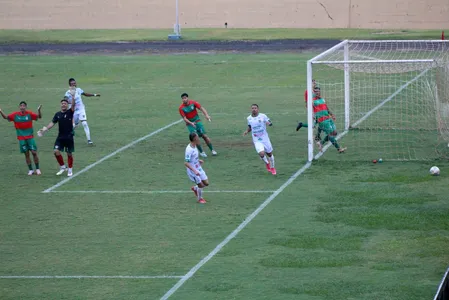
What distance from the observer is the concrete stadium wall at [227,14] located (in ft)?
208

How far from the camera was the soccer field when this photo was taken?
1372 centimetres

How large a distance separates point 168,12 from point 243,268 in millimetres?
54366

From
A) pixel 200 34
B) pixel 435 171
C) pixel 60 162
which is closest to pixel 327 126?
pixel 435 171

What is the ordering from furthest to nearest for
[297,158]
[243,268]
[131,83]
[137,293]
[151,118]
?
1. [131,83]
2. [151,118]
3. [297,158]
4. [243,268]
5. [137,293]

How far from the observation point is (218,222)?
682 inches

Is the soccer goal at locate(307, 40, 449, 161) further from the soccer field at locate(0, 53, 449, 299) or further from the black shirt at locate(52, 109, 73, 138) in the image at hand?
the black shirt at locate(52, 109, 73, 138)

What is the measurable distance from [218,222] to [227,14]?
50.6 meters

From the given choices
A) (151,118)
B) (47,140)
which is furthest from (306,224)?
(151,118)

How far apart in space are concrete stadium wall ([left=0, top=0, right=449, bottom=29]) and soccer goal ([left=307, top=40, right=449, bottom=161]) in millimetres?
25801

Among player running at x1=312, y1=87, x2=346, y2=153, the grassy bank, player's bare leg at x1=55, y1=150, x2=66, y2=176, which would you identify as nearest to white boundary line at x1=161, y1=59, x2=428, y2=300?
player running at x1=312, y1=87, x2=346, y2=153

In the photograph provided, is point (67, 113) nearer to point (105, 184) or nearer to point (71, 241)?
point (105, 184)

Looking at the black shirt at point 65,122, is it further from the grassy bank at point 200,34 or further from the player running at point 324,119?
the grassy bank at point 200,34

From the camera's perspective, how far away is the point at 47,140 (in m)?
27.7

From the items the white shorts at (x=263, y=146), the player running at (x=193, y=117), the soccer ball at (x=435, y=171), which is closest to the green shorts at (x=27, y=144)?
the player running at (x=193, y=117)
